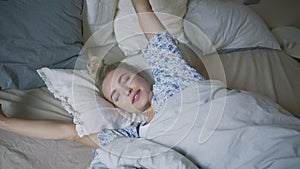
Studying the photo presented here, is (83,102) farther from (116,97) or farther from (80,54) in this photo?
(80,54)

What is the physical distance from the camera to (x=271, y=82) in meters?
1.51

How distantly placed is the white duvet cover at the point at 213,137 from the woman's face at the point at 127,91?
130mm

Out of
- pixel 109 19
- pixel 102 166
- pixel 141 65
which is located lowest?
pixel 102 166

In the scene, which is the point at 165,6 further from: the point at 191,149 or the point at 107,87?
the point at 191,149

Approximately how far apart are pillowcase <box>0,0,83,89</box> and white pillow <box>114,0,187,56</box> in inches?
10.3

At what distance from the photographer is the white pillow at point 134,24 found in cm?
155

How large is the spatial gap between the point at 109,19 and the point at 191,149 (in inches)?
33.5

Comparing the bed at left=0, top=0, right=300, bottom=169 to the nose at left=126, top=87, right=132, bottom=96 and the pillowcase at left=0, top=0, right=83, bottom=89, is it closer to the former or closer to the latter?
the pillowcase at left=0, top=0, right=83, bottom=89

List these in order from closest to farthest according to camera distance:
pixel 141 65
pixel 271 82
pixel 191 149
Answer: pixel 191 149 < pixel 141 65 < pixel 271 82

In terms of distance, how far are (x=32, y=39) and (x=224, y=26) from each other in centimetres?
99

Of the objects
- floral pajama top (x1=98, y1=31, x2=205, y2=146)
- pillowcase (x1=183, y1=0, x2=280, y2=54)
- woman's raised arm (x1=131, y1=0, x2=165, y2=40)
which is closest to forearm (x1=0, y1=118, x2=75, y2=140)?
floral pajama top (x1=98, y1=31, x2=205, y2=146)

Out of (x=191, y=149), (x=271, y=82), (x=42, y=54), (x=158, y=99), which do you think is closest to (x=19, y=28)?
(x=42, y=54)

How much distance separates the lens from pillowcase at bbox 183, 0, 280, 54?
174 centimetres

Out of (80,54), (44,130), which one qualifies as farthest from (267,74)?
(44,130)
